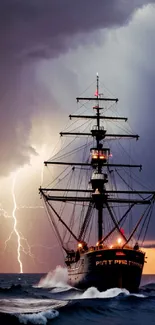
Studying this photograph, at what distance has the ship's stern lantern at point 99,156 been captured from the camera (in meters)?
71.0

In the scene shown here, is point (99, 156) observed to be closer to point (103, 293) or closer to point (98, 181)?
point (98, 181)

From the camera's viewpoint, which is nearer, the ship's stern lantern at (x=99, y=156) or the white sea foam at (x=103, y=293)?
the white sea foam at (x=103, y=293)

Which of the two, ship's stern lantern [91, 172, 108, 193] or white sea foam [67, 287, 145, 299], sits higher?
ship's stern lantern [91, 172, 108, 193]

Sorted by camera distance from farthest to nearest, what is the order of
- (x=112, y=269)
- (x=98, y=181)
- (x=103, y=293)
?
1. (x=98, y=181)
2. (x=112, y=269)
3. (x=103, y=293)

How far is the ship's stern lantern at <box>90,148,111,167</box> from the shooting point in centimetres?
7100

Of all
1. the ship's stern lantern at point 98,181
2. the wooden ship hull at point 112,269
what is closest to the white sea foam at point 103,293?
the wooden ship hull at point 112,269

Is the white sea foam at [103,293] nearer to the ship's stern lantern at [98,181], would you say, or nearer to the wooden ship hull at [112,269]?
the wooden ship hull at [112,269]

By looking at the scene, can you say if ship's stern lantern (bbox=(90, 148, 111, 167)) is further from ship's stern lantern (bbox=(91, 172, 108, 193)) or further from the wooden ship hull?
the wooden ship hull

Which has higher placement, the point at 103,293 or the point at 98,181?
the point at 98,181

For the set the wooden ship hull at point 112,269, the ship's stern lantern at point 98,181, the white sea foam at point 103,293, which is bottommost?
the white sea foam at point 103,293

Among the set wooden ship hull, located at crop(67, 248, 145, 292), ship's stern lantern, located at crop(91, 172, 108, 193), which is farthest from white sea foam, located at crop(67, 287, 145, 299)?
ship's stern lantern, located at crop(91, 172, 108, 193)

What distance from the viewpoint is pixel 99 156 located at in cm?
7106

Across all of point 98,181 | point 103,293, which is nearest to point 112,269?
point 103,293

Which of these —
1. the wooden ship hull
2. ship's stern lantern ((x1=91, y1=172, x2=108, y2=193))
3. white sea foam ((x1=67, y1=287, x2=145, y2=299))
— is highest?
ship's stern lantern ((x1=91, y1=172, x2=108, y2=193))
